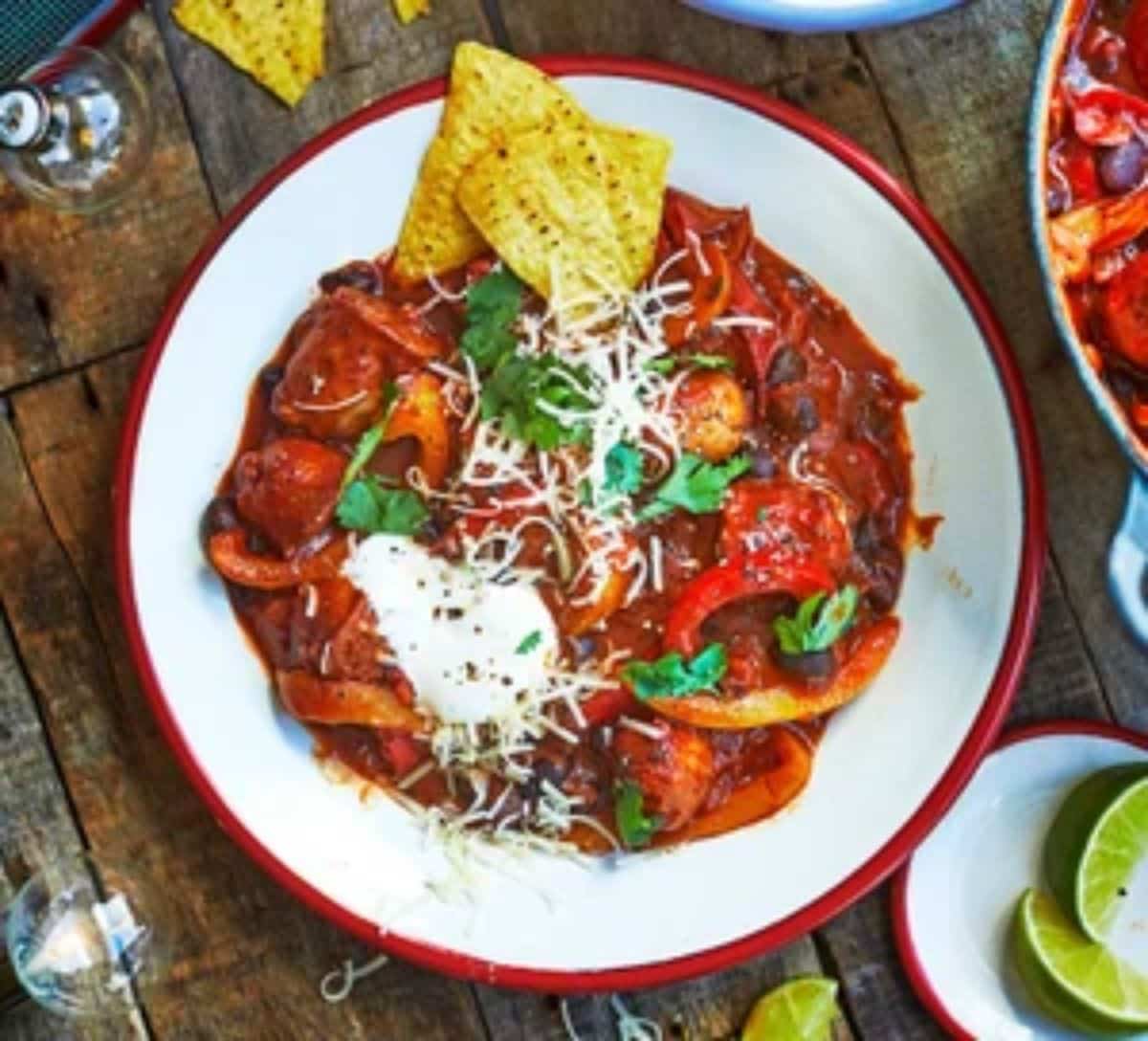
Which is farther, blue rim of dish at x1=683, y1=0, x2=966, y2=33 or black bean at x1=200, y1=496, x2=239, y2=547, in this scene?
black bean at x1=200, y1=496, x2=239, y2=547

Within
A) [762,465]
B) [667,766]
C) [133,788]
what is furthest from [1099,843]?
[133,788]

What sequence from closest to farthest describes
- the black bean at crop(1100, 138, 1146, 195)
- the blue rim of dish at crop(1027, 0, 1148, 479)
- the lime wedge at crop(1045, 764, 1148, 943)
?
1. the blue rim of dish at crop(1027, 0, 1148, 479)
2. the black bean at crop(1100, 138, 1146, 195)
3. the lime wedge at crop(1045, 764, 1148, 943)

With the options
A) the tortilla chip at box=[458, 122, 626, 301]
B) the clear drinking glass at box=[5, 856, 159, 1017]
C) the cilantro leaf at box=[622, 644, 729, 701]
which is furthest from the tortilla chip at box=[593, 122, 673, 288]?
the clear drinking glass at box=[5, 856, 159, 1017]

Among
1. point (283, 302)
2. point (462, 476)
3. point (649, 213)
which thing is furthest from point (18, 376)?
point (649, 213)

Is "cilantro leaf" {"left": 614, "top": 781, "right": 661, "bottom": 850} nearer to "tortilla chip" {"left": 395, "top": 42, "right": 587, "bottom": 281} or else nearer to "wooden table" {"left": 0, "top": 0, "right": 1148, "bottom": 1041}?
"wooden table" {"left": 0, "top": 0, "right": 1148, "bottom": 1041}

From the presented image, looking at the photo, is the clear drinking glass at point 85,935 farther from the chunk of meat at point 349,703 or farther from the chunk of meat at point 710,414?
the chunk of meat at point 710,414

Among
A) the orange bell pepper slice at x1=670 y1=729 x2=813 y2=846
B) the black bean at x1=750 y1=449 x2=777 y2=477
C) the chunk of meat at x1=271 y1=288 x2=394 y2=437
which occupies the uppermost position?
the chunk of meat at x1=271 y1=288 x2=394 y2=437

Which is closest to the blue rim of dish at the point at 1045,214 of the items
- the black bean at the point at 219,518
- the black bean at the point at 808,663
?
the black bean at the point at 808,663
